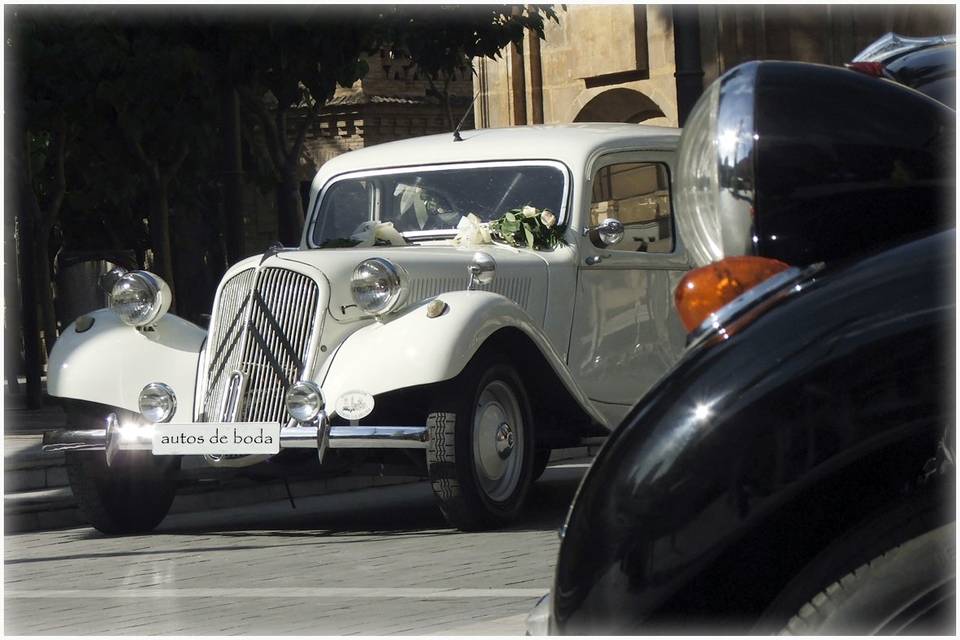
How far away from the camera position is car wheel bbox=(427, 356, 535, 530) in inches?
301

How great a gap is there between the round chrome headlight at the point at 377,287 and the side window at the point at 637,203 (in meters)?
1.59

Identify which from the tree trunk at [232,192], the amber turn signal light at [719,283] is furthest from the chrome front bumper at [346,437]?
the amber turn signal light at [719,283]

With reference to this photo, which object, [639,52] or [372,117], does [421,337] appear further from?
[372,117]

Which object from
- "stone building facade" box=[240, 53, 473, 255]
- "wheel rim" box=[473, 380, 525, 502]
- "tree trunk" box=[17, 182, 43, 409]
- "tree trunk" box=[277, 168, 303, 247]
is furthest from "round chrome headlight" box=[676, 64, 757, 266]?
"stone building facade" box=[240, 53, 473, 255]

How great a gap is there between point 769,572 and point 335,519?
7056 mm

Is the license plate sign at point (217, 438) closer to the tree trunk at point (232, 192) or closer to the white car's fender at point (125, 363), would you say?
the white car's fender at point (125, 363)

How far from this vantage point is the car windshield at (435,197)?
9.33m

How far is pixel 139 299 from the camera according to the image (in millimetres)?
8562

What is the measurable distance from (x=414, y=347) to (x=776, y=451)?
18.7ft

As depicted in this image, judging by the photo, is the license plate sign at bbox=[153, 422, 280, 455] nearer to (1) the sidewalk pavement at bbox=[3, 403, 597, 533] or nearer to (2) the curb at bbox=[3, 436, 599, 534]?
(1) the sidewalk pavement at bbox=[3, 403, 597, 533]

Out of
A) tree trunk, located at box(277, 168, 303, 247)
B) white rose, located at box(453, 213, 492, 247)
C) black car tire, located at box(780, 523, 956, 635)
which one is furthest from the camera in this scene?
tree trunk, located at box(277, 168, 303, 247)

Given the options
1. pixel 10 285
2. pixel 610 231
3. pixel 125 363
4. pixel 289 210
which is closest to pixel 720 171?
pixel 125 363

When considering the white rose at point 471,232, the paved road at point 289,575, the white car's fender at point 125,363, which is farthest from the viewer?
the white rose at point 471,232

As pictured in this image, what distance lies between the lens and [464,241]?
29.6ft
